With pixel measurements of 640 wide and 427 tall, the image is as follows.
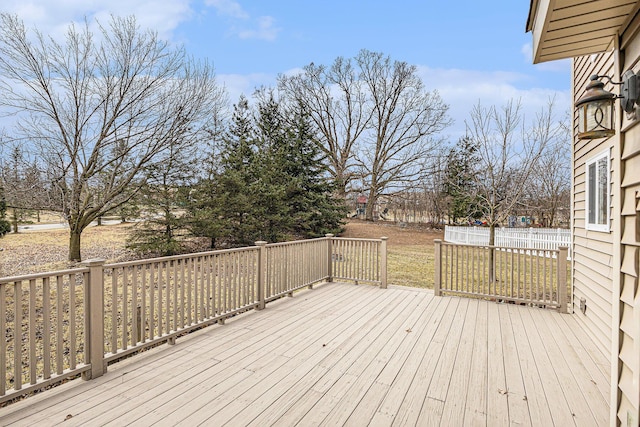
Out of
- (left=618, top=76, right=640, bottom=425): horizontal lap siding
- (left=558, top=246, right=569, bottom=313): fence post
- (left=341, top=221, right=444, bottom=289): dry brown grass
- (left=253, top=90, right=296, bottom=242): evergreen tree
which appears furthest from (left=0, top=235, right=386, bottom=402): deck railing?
(left=253, top=90, right=296, bottom=242): evergreen tree

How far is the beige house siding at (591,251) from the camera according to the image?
3.37m

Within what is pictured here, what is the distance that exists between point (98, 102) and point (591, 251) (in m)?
10.2

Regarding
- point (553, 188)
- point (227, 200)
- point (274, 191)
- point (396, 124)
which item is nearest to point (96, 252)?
point (227, 200)

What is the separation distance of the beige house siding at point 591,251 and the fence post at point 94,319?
4.52 m

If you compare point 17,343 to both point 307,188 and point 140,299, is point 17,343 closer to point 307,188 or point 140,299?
point 140,299

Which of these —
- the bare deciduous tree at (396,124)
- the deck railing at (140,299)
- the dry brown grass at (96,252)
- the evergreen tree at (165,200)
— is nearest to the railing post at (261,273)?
the deck railing at (140,299)

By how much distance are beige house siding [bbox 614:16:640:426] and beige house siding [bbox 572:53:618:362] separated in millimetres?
1758

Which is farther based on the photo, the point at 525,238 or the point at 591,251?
the point at 525,238

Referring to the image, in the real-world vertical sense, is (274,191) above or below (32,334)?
above

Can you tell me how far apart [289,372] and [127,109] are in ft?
27.1

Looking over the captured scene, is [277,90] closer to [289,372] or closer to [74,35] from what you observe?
[74,35]

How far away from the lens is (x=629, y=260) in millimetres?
1637

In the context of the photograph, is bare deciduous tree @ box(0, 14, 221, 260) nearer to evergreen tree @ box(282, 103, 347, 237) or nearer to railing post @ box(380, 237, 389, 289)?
evergreen tree @ box(282, 103, 347, 237)

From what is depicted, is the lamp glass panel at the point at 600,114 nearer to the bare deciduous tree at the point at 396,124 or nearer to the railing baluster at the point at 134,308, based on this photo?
the railing baluster at the point at 134,308
